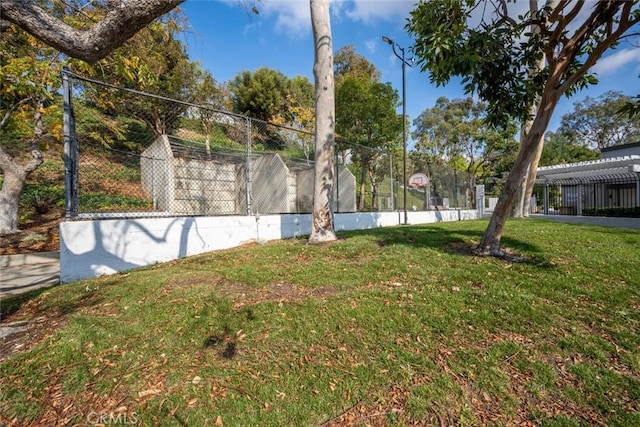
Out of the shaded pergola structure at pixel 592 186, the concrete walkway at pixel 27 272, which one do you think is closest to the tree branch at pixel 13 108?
the concrete walkway at pixel 27 272

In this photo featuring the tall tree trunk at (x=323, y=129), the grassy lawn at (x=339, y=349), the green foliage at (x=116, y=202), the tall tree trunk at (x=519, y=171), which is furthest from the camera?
the green foliage at (x=116, y=202)

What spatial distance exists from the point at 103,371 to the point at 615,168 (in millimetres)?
19925

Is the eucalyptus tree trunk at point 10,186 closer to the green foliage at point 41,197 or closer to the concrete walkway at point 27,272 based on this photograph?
the concrete walkway at point 27,272

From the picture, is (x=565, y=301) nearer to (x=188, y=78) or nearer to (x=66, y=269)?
Result: (x=66, y=269)

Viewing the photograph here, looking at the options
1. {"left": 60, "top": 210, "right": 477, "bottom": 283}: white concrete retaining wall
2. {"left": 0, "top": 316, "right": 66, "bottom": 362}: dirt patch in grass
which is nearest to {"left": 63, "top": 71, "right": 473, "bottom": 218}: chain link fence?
{"left": 60, "top": 210, "right": 477, "bottom": 283}: white concrete retaining wall

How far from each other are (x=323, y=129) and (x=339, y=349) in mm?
4081

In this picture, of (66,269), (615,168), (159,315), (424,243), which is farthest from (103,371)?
Result: (615,168)

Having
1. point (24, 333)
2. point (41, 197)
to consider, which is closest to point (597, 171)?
point (24, 333)

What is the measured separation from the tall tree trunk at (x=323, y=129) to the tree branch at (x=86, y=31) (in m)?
3.27

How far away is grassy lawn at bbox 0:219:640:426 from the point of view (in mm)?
1811

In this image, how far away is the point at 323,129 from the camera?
5.45 meters

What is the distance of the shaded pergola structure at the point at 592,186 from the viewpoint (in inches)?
515

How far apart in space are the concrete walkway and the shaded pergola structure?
17.3 meters

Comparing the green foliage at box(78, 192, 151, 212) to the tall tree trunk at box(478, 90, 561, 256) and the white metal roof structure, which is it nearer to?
the tall tree trunk at box(478, 90, 561, 256)
